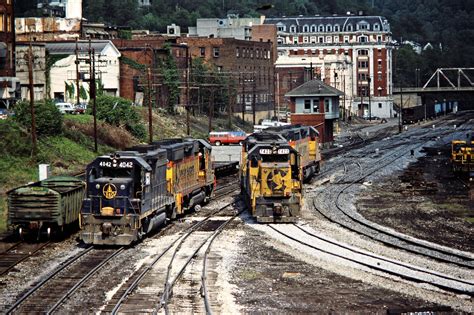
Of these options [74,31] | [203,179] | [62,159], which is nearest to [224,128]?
[74,31]

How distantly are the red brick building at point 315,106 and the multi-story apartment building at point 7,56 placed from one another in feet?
104

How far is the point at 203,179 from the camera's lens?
156 feet

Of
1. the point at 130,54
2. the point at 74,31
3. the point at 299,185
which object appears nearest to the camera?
the point at 299,185

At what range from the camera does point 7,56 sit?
268 feet

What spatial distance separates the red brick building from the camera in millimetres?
98250

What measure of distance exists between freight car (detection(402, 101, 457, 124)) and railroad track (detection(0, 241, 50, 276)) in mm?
122608

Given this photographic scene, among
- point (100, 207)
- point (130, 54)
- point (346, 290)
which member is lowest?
point (346, 290)

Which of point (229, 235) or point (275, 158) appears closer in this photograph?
point (229, 235)

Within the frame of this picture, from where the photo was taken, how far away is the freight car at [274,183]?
134 feet

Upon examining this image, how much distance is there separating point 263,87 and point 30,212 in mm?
107256

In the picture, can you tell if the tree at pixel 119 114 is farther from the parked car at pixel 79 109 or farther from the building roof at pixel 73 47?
the building roof at pixel 73 47

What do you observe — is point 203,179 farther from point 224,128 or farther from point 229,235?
point 224,128

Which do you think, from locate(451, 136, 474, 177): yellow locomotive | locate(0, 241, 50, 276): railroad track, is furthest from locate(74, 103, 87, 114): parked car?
locate(0, 241, 50, 276): railroad track

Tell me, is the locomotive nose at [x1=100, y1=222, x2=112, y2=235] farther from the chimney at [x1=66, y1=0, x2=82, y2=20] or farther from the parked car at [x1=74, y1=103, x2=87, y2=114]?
the chimney at [x1=66, y1=0, x2=82, y2=20]
